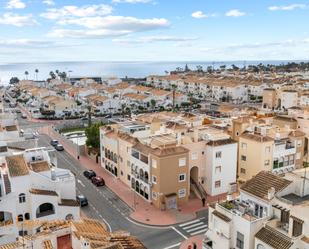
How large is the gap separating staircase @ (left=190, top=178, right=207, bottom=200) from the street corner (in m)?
10.9

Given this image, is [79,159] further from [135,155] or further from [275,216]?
[275,216]

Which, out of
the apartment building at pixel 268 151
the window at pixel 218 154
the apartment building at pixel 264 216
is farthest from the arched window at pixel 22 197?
the apartment building at pixel 268 151

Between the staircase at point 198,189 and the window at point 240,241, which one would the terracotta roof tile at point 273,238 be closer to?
the window at point 240,241

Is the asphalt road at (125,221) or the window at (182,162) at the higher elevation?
the window at (182,162)

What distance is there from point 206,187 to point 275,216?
83.9 feet

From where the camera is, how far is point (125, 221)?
46469 millimetres

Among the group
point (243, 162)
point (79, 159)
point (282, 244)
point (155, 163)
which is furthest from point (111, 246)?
point (79, 159)

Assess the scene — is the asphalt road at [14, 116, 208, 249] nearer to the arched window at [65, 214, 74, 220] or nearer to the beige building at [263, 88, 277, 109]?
the arched window at [65, 214, 74, 220]

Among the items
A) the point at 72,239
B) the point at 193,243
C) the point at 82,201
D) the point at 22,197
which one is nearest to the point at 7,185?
the point at 22,197

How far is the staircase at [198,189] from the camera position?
53.0 meters

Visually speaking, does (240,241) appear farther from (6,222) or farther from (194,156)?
(194,156)

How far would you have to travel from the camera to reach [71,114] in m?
121

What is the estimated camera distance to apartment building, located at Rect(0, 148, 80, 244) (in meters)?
35.7

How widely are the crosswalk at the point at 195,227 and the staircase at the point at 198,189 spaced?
6355 mm
